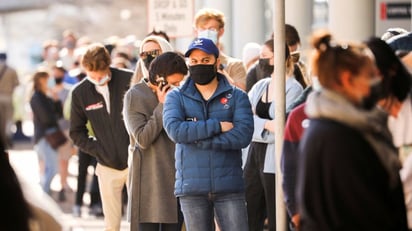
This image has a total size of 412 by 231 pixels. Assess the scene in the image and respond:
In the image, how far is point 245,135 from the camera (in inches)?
406

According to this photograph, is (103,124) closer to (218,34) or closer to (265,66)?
(218,34)

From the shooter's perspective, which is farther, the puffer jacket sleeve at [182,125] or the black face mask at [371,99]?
the puffer jacket sleeve at [182,125]

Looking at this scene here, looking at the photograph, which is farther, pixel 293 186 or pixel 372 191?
pixel 293 186

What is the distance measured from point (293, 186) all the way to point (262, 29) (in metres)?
14.1

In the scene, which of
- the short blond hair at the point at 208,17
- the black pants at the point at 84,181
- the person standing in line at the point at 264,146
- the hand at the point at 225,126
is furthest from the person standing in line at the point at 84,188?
the hand at the point at 225,126

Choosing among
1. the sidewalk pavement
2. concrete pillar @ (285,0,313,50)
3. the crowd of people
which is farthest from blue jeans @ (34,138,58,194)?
concrete pillar @ (285,0,313,50)

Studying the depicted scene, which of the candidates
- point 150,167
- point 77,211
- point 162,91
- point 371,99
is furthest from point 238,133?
point 77,211

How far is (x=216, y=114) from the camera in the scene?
34.1 feet

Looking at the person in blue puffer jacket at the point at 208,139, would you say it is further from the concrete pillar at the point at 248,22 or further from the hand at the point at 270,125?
the concrete pillar at the point at 248,22

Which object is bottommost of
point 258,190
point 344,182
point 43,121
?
point 43,121

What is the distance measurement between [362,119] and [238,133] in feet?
11.4

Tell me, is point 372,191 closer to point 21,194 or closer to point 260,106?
point 21,194

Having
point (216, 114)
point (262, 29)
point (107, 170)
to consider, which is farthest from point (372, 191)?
point (262, 29)

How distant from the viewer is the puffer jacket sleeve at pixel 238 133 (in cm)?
1024
